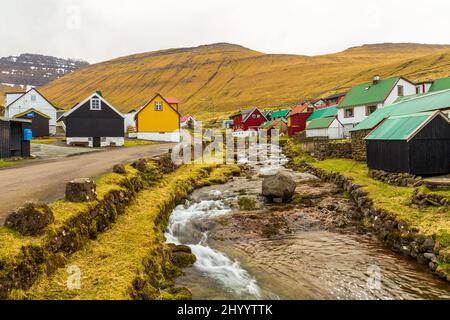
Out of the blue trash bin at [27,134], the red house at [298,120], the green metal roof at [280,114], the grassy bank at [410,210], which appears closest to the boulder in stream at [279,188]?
the grassy bank at [410,210]

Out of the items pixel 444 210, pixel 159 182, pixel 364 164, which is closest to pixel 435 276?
pixel 444 210

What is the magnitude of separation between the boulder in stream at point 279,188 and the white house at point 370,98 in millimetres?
33065

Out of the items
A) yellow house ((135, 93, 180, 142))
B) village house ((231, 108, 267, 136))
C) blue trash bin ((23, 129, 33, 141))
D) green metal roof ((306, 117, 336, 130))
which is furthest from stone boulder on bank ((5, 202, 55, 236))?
village house ((231, 108, 267, 136))

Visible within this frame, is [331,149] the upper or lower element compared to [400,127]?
lower

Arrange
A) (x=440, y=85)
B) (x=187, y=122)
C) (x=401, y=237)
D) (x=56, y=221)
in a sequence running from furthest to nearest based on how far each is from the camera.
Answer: (x=187, y=122) → (x=440, y=85) → (x=401, y=237) → (x=56, y=221)

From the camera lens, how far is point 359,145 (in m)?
38.7

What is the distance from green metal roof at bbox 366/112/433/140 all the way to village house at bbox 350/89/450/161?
3.50 m

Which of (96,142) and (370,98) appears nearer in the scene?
(96,142)

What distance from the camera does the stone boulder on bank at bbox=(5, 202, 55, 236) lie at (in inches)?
380

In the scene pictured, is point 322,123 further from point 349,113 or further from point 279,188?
point 279,188

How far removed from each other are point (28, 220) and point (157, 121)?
5279cm

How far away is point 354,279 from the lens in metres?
12.7

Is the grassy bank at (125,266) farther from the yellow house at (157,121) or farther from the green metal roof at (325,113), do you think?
the green metal roof at (325,113)

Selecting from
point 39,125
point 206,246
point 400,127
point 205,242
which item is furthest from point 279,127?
point 206,246
